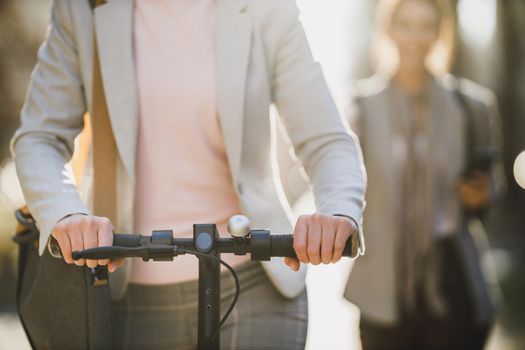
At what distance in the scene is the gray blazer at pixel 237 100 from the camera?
297 centimetres

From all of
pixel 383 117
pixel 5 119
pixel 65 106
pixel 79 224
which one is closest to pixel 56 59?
pixel 65 106

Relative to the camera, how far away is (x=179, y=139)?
3.01 meters

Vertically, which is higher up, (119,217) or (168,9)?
(168,9)

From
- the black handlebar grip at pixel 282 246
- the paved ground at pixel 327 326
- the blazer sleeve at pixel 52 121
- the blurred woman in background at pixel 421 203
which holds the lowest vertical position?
the paved ground at pixel 327 326

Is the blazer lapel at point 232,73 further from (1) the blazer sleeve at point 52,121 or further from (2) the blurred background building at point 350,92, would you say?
(1) the blazer sleeve at point 52,121

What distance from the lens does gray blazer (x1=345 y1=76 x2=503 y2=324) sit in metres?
5.63

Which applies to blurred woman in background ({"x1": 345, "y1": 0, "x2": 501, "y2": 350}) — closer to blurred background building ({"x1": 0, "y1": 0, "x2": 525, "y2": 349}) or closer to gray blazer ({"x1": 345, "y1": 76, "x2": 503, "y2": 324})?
gray blazer ({"x1": 345, "y1": 76, "x2": 503, "y2": 324})

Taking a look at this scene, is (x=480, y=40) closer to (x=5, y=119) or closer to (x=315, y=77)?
(x=5, y=119)

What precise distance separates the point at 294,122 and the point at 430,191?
2.76 m

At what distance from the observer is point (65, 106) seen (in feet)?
9.98

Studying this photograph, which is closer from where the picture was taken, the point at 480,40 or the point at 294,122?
the point at 294,122

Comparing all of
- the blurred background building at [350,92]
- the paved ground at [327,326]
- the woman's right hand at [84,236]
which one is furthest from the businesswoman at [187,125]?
the paved ground at [327,326]

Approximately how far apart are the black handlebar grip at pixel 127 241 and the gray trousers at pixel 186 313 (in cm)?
59

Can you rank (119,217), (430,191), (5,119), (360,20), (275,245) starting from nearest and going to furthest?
(275,245), (119,217), (430,191), (5,119), (360,20)
